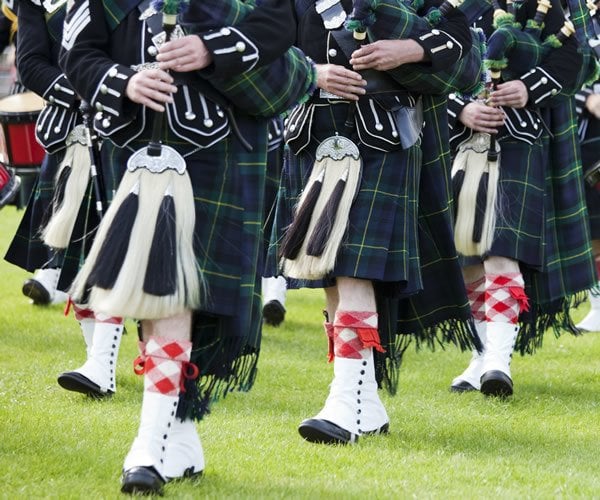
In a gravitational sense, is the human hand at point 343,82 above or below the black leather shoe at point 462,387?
above

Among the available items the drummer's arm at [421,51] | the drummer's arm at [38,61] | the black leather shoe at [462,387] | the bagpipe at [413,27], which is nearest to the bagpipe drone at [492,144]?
the black leather shoe at [462,387]

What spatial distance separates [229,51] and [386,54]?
0.98 metres

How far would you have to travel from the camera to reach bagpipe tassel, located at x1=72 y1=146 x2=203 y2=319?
333 centimetres

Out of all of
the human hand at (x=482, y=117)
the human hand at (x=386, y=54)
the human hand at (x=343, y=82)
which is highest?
the human hand at (x=482, y=117)

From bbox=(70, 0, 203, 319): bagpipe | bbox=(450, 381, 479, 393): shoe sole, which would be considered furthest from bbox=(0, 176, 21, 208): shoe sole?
bbox=(450, 381, 479, 393): shoe sole

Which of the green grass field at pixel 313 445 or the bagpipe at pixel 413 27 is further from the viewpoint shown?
the bagpipe at pixel 413 27

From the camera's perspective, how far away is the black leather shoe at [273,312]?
7520 mm

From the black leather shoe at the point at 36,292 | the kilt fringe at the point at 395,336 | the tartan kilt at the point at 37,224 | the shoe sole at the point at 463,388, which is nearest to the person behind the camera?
the kilt fringe at the point at 395,336

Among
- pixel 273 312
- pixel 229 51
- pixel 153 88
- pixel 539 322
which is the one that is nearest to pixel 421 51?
pixel 229 51

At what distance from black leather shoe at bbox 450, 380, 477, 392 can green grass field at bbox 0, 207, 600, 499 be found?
0.12 metres

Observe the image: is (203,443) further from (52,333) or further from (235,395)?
(52,333)

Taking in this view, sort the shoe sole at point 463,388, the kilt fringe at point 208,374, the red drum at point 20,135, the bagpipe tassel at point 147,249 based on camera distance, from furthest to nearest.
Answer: the red drum at point 20,135
the shoe sole at point 463,388
the kilt fringe at point 208,374
the bagpipe tassel at point 147,249

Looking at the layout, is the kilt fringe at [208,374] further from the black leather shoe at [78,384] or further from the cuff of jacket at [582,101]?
the cuff of jacket at [582,101]

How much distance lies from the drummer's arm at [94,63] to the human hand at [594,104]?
3.95 metres
